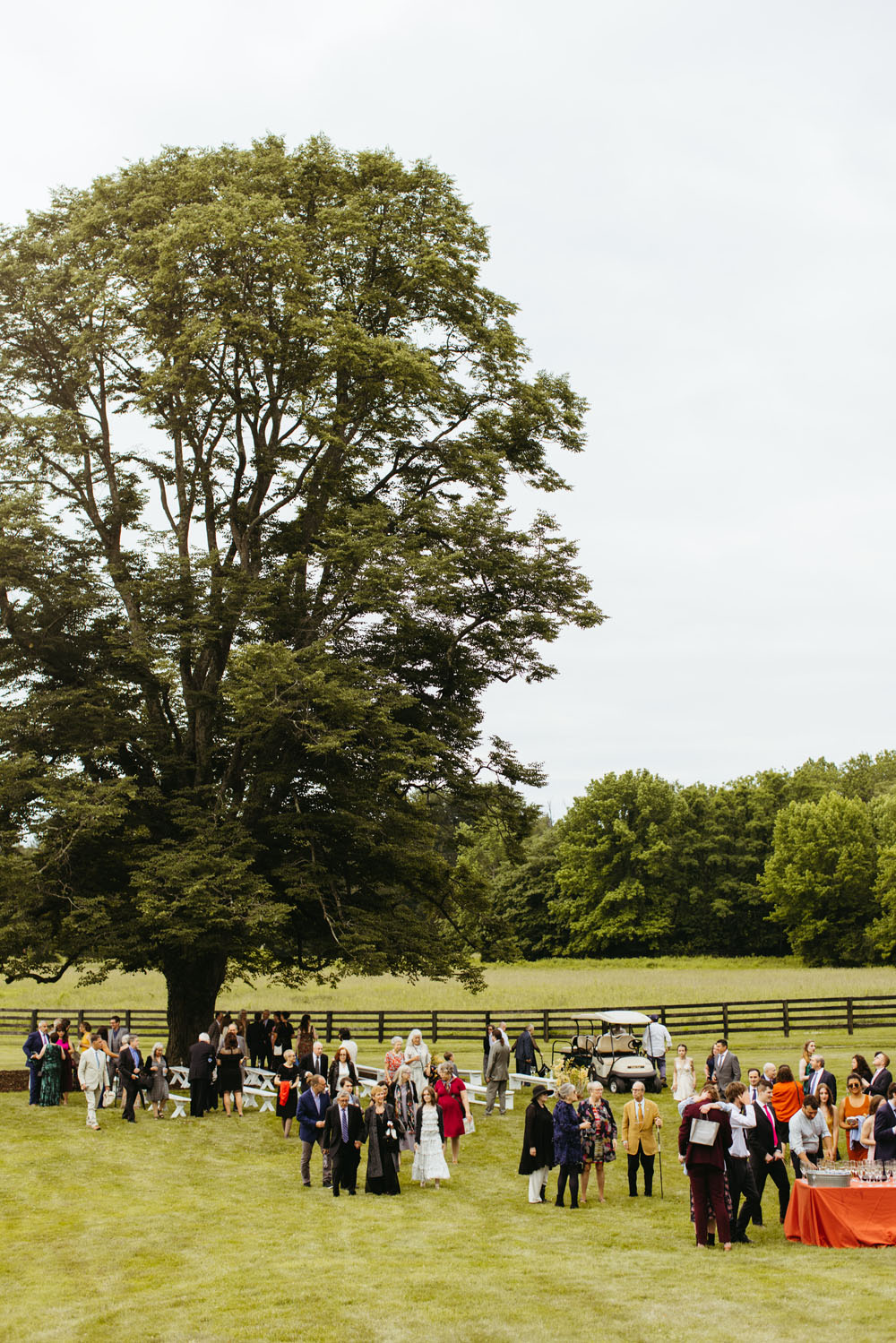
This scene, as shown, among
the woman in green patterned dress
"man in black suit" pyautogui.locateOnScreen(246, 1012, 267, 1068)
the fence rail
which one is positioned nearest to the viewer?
the woman in green patterned dress

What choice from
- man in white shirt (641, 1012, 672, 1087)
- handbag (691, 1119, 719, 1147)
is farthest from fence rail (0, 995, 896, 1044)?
handbag (691, 1119, 719, 1147)

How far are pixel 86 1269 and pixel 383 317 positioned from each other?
21.1 metres

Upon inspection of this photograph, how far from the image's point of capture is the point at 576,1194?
14789 millimetres

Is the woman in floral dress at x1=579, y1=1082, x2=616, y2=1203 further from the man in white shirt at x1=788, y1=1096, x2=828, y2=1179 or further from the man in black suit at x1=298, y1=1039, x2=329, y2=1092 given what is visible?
the man in black suit at x1=298, y1=1039, x2=329, y2=1092

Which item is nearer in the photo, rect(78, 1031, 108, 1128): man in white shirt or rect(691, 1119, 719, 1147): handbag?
rect(691, 1119, 719, 1147): handbag

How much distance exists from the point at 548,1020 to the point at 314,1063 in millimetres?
14739

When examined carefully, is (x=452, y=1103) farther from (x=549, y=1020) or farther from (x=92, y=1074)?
(x=549, y=1020)

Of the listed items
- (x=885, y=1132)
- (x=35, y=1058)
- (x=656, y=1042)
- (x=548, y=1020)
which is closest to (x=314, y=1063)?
(x=35, y=1058)

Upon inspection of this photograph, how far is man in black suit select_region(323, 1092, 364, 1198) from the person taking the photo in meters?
15.2

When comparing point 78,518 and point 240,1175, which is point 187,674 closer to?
point 78,518

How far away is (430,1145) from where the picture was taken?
16016mm

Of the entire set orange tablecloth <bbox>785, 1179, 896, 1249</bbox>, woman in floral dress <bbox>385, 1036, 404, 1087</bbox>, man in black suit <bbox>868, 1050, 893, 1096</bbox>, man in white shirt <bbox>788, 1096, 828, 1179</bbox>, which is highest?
man in black suit <bbox>868, 1050, 893, 1096</bbox>

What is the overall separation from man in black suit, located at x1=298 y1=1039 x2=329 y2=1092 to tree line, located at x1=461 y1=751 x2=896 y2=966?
194 ft

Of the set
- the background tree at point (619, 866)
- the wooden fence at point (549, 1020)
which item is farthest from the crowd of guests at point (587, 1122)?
the background tree at point (619, 866)
